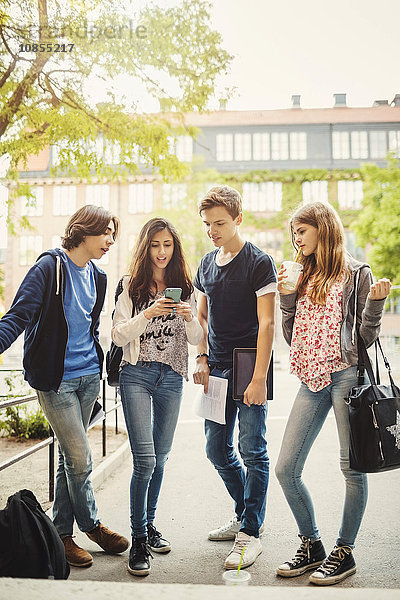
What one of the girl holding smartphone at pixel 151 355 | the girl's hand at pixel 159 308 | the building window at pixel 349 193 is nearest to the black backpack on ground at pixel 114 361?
the girl holding smartphone at pixel 151 355

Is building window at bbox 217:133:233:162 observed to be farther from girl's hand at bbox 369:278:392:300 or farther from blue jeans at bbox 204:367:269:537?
girl's hand at bbox 369:278:392:300

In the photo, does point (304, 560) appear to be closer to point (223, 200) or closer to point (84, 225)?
point (223, 200)

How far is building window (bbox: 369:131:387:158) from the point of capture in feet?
32.5

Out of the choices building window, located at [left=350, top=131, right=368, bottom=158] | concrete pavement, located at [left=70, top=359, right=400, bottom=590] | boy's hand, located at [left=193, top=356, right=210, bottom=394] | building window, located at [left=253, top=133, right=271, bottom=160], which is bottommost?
concrete pavement, located at [left=70, top=359, right=400, bottom=590]

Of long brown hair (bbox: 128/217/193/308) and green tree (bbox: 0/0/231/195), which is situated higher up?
green tree (bbox: 0/0/231/195)

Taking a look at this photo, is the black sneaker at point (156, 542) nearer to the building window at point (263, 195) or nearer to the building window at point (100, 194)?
the building window at point (100, 194)

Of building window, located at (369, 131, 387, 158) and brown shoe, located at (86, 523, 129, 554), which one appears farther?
building window, located at (369, 131, 387, 158)

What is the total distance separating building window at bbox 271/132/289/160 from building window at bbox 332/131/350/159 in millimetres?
1017

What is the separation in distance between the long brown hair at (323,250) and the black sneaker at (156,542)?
1.25m

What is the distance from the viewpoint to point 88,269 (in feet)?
8.36

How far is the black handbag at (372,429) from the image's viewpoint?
2.04m

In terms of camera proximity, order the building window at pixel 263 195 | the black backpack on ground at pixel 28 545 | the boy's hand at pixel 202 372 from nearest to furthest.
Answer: the black backpack on ground at pixel 28 545, the boy's hand at pixel 202 372, the building window at pixel 263 195

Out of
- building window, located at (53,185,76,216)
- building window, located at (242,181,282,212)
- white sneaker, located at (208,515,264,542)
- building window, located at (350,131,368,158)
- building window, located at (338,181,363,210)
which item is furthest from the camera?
building window, located at (242,181,282,212)

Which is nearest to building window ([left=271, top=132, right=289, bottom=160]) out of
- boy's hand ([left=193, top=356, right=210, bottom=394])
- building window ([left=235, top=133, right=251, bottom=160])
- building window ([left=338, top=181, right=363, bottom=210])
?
building window ([left=235, top=133, right=251, bottom=160])
